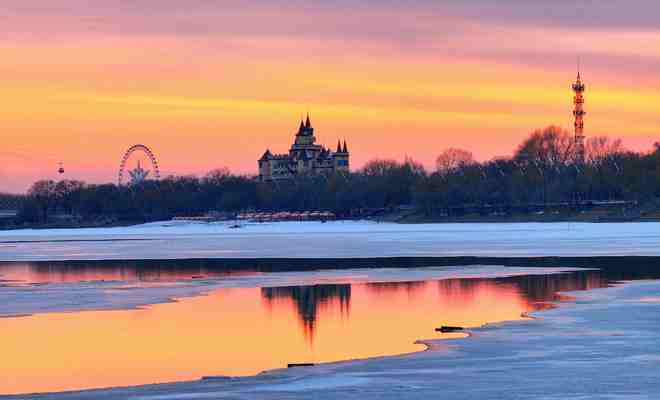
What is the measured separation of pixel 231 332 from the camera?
84.3ft

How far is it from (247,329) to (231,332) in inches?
24.3

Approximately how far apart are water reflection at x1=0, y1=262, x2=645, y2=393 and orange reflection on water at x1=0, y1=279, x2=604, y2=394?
2 cm

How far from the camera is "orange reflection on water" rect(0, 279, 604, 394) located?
20469mm

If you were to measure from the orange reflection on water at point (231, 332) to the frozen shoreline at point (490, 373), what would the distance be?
5.19 feet

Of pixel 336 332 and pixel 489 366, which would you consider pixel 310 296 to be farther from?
pixel 489 366

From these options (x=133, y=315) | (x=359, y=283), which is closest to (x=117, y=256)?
(x=359, y=283)

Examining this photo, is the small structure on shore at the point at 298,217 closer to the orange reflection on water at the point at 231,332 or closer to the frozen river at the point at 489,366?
the orange reflection on water at the point at 231,332

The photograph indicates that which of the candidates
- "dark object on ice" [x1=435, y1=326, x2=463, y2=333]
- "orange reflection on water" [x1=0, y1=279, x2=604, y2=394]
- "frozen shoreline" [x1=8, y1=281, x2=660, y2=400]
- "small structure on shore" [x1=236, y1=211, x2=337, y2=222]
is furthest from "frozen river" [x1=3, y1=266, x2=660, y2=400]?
"small structure on shore" [x1=236, y1=211, x2=337, y2=222]

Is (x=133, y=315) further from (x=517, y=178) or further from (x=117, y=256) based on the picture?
(x=517, y=178)

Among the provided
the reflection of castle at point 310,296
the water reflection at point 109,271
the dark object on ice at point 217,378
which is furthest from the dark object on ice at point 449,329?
the water reflection at point 109,271

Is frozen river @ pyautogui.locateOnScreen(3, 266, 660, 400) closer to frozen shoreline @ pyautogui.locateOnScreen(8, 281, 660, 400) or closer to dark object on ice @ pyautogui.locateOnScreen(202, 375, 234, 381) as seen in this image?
frozen shoreline @ pyautogui.locateOnScreen(8, 281, 660, 400)

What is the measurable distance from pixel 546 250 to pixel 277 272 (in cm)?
1971

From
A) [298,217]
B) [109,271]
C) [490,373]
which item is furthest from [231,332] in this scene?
[298,217]

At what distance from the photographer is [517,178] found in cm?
17288
